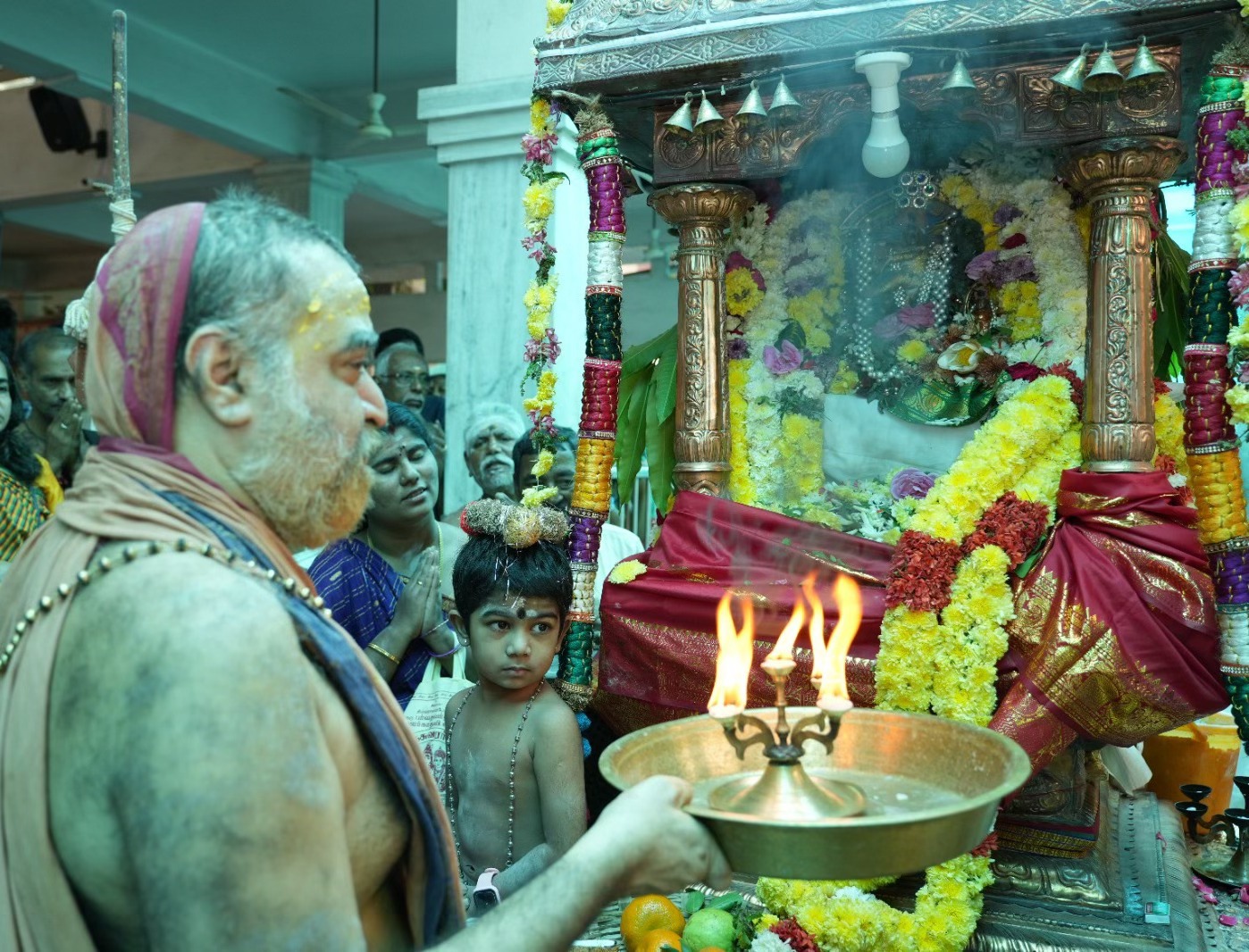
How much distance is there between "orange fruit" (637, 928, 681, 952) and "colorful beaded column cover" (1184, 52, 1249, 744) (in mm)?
1862

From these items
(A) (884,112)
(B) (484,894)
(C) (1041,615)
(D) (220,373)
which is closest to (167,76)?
(A) (884,112)

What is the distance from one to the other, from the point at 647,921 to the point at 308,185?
9304 millimetres

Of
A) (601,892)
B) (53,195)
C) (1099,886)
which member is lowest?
(1099,886)

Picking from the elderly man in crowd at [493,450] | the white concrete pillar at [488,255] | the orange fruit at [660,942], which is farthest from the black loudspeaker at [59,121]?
the orange fruit at [660,942]

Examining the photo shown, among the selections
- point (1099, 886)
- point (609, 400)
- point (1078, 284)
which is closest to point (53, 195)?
point (609, 400)

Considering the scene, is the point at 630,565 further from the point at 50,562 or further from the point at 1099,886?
the point at 50,562

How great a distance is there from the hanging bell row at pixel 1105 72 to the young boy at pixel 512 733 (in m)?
2.27

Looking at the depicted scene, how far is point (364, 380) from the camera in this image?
64.5 inches

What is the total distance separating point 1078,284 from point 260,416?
3.67 metres

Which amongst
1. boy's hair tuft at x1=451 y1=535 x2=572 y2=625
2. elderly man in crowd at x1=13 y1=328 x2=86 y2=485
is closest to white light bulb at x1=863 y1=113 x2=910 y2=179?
boy's hair tuft at x1=451 y1=535 x2=572 y2=625

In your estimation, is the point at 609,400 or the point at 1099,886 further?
the point at 609,400

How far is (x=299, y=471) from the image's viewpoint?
1533mm

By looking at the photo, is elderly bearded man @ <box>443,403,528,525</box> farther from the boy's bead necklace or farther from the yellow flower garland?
the boy's bead necklace

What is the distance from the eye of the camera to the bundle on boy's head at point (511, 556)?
3551 millimetres
